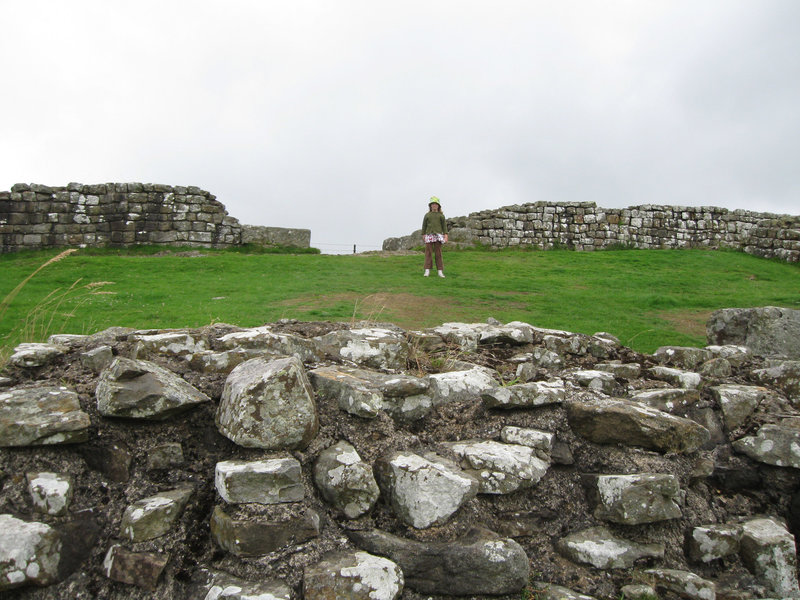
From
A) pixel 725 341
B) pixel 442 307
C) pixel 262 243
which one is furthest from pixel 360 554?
pixel 262 243

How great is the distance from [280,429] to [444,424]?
110 cm

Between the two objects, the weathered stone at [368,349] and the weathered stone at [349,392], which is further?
the weathered stone at [368,349]

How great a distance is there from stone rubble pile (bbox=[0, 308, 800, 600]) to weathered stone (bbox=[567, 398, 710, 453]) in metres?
0.01

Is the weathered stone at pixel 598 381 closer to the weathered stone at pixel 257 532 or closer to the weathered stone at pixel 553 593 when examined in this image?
the weathered stone at pixel 553 593

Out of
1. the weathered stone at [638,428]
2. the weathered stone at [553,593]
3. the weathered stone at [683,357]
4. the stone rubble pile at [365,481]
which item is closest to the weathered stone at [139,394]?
the stone rubble pile at [365,481]

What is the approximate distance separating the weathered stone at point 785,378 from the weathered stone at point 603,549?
2.04 meters

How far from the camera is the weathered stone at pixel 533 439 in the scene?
3408 mm

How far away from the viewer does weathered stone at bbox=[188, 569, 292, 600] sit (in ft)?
8.09

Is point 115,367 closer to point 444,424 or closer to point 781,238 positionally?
point 444,424

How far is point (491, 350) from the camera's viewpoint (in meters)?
5.25

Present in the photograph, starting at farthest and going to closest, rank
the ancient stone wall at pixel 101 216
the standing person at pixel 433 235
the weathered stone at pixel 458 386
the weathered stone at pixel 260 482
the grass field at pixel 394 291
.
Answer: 1. the ancient stone wall at pixel 101 216
2. the standing person at pixel 433 235
3. the grass field at pixel 394 291
4. the weathered stone at pixel 458 386
5. the weathered stone at pixel 260 482

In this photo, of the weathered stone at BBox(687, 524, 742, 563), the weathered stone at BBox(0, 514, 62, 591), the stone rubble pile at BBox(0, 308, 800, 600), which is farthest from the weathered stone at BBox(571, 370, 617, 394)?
the weathered stone at BBox(0, 514, 62, 591)

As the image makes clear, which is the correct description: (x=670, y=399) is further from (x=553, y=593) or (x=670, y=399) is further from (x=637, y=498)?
(x=553, y=593)

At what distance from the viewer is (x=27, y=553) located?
2.48 m
